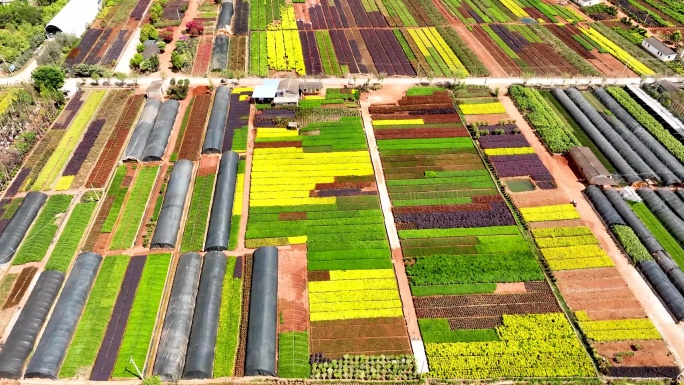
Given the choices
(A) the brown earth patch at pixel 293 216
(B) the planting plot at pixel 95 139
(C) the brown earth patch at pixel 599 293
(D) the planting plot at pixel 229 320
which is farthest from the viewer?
(B) the planting plot at pixel 95 139

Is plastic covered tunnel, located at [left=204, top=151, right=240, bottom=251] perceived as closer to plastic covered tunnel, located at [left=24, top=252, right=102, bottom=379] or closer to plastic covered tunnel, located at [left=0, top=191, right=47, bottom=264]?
plastic covered tunnel, located at [left=24, top=252, right=102, bottom=379]

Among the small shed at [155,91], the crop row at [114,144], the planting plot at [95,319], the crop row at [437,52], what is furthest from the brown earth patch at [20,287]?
the crop row at [437,52]

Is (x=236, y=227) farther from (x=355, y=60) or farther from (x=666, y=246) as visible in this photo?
(x=666, y=246)

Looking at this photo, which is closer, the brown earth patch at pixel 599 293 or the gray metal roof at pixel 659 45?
the brown earth patch at pixel 599 293

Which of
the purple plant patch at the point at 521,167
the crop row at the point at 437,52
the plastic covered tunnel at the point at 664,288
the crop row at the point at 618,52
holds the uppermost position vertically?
the crop row at the point at 618,52

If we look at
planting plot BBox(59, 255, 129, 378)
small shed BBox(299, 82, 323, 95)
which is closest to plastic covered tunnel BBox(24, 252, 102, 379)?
planting plot BBox(59, 255, 129, 378)

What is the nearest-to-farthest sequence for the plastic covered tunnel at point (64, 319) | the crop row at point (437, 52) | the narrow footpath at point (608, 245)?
the plastic covered tunnel at point (64, 319), the narrow footpath at point (608, 245), the crop row at point (437, 52)

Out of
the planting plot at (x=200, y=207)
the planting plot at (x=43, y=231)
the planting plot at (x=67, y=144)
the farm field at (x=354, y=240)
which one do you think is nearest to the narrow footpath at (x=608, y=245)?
the farm field at (x=354, y=240)

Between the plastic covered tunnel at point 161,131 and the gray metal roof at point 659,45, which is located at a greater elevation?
the gray metal roof at point 659,45

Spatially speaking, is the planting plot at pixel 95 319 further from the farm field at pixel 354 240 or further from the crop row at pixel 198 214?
the crop row at pixel 198 214
